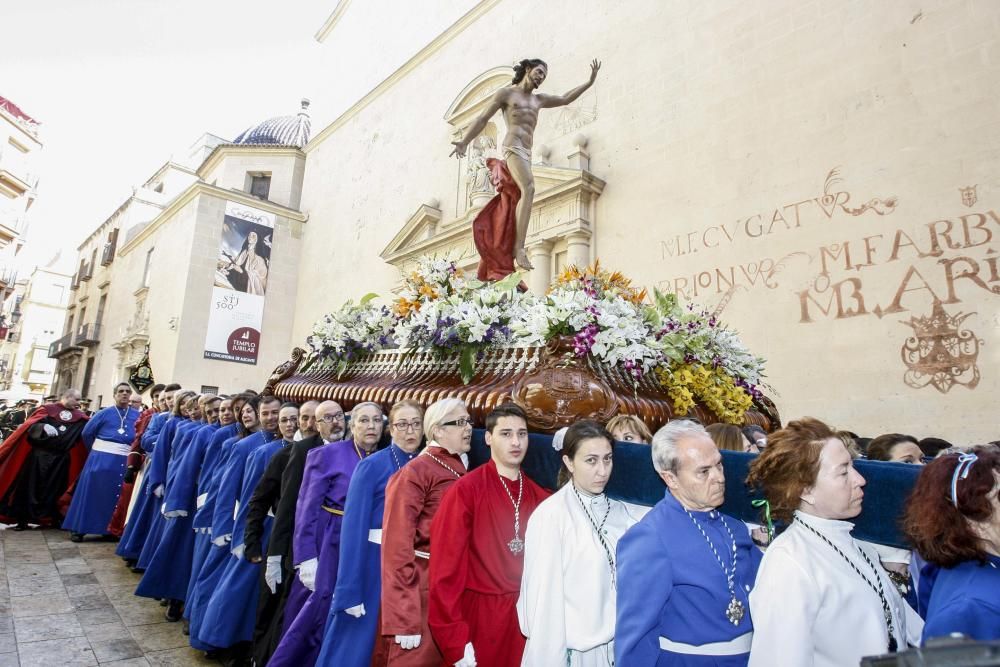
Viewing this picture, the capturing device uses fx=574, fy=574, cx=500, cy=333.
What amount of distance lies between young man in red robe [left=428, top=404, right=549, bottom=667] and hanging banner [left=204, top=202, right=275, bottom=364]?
1614 cm

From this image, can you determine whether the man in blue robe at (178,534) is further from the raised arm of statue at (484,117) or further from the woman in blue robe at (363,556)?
the raised arm of statue at (484,117)

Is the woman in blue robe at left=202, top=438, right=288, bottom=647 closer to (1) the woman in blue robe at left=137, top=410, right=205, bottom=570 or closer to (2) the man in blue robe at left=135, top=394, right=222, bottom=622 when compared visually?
(2) the man in blue robe at left=135, top=394, right=222, bottom=622

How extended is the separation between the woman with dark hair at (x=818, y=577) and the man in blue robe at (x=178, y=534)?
4915mm

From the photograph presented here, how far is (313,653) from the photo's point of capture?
3246mm

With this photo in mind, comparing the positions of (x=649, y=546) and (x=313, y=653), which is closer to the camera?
(x=649, y=546)

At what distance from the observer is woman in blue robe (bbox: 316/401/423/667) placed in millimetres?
2818

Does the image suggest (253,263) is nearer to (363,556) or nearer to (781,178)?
(781,178)

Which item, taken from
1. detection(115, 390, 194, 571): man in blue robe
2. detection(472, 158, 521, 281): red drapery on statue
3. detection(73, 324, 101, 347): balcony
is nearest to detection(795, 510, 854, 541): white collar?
detection(472, 158, 521, 281): red drapery on statue

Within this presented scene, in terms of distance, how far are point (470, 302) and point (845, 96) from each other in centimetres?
614

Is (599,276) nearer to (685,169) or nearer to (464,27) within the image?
(685,169)

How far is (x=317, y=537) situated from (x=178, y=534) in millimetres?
2710

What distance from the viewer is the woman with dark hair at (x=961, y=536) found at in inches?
52.7

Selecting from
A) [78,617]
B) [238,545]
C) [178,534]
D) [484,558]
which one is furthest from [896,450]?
[78,617]

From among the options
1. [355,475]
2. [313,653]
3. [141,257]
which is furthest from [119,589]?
[141,257]
